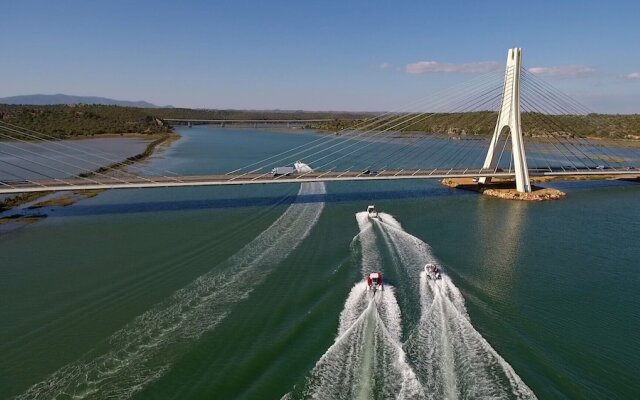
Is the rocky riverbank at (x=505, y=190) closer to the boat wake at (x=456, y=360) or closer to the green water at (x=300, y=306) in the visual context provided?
the green water at (x=300, y=306)

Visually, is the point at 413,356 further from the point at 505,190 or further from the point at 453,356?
the point at 505,190

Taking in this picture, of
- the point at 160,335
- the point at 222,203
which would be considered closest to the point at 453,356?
the point at 160,335

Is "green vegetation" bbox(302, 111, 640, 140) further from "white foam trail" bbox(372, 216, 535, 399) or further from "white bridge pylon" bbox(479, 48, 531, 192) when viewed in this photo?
"white foam trail" bbox(372, 216, 535, 399)

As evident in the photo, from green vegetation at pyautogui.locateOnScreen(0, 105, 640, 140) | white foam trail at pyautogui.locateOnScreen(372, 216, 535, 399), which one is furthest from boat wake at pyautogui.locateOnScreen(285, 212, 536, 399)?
green vegetation at pyautogui.locateOnScreen(0, 105, 640, 140)

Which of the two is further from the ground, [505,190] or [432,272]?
[505,190]

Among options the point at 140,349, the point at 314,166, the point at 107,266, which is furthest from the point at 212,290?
the point at 314,166
